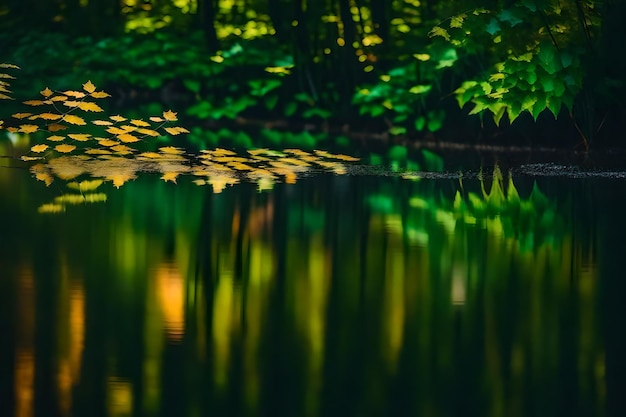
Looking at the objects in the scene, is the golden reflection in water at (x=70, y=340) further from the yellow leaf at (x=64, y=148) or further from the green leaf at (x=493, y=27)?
the green leaf at (x=493, y=27)

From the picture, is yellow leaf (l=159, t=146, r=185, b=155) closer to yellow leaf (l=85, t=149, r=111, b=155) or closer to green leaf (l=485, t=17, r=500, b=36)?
yellow leaf (l=85, t=149, r=111, b=155)

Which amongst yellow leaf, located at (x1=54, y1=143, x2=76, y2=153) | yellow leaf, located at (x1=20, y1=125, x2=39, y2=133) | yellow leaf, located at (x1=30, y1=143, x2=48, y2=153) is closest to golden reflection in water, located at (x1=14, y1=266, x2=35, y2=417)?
yellow leaf, located at (x1=20, y1=125, x2=39, y2=133)

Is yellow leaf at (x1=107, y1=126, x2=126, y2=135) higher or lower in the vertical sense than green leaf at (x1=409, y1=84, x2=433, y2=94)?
lower

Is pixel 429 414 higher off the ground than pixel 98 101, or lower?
lower

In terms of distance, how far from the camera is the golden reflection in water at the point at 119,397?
421cm

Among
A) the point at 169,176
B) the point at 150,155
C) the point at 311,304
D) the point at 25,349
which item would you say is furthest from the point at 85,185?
the point at 25,349

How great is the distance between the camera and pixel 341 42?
16609 millimetres

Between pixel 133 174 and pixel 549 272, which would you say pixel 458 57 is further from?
pixel 549 272

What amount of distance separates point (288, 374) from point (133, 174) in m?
6.49

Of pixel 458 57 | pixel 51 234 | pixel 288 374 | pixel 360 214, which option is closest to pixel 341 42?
pixel 458 57

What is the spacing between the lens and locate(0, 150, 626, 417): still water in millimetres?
4469

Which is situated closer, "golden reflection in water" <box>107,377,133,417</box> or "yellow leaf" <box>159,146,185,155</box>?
"golden reflection in water" <box>107,377,133,417</box>

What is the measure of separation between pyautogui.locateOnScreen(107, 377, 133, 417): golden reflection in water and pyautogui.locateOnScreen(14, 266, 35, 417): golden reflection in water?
0.21 m

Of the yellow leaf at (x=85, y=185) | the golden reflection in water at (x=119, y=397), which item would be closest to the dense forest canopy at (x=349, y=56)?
the yellow leaf at (x=85, y=185)
